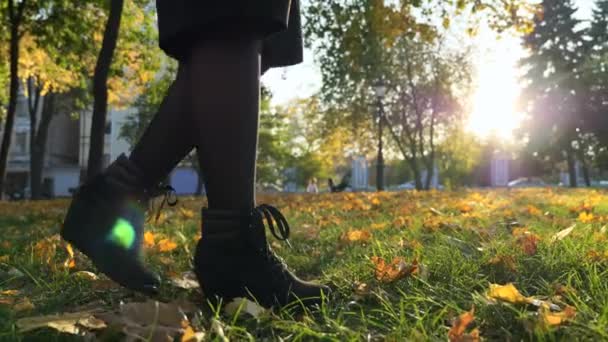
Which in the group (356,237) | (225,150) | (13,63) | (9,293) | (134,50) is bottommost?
(9,293)

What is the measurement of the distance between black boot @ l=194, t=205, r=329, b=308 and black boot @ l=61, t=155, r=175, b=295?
190mm

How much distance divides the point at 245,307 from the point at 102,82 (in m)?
7.87

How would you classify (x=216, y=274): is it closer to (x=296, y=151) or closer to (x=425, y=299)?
(x=425, y=299)

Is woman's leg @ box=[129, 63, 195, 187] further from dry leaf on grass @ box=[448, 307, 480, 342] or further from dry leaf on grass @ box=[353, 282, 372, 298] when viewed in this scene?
dry leaf on grass @ box=[448, 307, 480, 342]

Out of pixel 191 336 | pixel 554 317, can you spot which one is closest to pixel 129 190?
pixel 191 336

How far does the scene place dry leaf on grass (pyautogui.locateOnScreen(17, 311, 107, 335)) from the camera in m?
1.26

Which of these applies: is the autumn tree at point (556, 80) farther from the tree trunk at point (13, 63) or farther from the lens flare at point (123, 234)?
the lens flare at point (123, 234)

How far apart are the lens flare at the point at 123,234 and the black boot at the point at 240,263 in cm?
24

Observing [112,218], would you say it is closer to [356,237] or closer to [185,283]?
[185,283]

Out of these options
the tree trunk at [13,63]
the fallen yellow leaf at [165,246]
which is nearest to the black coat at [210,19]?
the fallen yellow leaf at [165,246]

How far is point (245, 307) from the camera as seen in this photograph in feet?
4.70

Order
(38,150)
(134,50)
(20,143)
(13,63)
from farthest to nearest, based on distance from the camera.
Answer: (20,143) < (38,150) < (134,50) < (13,63)

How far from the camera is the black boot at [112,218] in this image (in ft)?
5.35

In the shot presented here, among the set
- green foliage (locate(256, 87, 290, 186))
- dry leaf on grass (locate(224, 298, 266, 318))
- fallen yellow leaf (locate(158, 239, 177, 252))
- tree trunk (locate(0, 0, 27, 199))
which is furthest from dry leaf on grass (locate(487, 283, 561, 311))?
green foliage (locate(256, 87, 290, 186))
